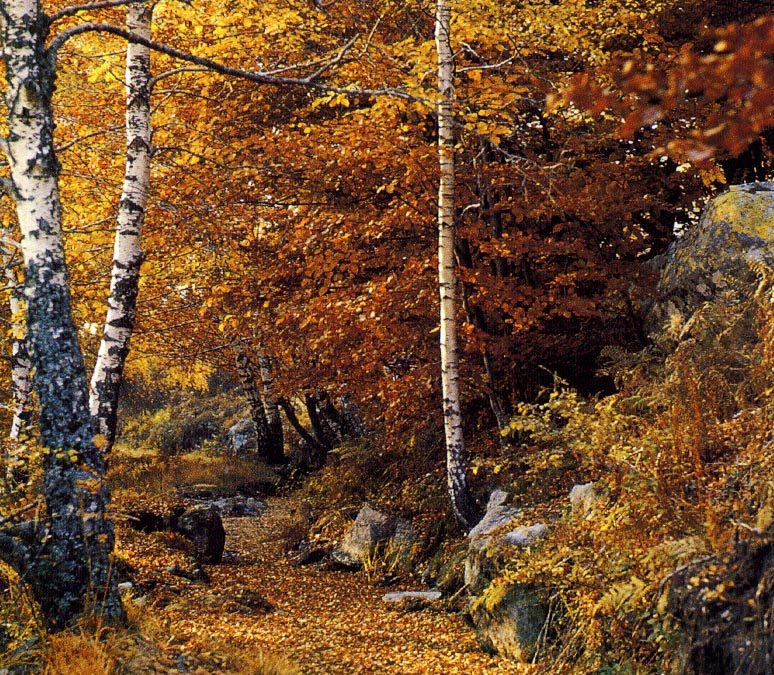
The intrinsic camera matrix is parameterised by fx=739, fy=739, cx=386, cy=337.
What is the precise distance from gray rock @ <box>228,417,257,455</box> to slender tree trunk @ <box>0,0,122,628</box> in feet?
59.7

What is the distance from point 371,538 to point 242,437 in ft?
53.1

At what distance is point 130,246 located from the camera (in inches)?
286

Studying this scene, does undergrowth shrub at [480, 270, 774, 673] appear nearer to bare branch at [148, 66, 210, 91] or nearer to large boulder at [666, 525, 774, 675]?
large boulder at [666, 525, 774, 675]

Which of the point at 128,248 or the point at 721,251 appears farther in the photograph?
the point at 721,251

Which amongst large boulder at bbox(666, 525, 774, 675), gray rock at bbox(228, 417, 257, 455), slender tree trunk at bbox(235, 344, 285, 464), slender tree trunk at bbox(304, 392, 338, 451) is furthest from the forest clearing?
gray rock at bbox(228, 417, 257, 455)

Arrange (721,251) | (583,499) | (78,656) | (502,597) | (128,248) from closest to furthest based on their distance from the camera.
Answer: (78,656)
(502,597)
(583,499)
(128,248)
(721,251)

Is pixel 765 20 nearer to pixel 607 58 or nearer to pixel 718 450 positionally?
pixel 718 450

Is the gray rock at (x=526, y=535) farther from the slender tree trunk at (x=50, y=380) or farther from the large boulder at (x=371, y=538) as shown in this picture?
the slender tree trunk at (x=50, y=380)

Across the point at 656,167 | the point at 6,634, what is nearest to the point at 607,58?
the point at 656,167

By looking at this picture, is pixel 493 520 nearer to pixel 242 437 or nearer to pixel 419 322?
pixel 419 322

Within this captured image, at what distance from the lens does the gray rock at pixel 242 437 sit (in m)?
23.8

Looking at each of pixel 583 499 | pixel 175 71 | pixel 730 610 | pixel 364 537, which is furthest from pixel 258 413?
pixel 730 610

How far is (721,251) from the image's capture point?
A: 786 cm

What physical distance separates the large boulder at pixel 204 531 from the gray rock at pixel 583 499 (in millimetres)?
5276
